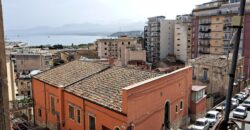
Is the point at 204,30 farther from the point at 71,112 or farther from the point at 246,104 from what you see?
the point at 71,112

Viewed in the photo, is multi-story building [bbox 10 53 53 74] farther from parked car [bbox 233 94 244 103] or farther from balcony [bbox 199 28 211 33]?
parked car [bbox 233 94 244 103]

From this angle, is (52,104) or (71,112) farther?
(52,104)

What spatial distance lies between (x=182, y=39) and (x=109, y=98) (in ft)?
211

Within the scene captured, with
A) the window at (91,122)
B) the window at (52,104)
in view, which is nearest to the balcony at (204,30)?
the window at (52,104)

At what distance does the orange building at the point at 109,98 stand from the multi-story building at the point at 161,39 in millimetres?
57203

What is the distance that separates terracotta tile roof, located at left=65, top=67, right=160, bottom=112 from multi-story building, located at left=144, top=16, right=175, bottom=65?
195 feet

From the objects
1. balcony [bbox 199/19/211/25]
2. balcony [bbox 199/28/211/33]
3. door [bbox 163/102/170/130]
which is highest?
balcony [bbox 199/19/211/25]

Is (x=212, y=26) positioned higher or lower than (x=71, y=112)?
higher

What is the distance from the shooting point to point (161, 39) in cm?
7931

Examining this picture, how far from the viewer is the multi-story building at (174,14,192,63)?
243ft

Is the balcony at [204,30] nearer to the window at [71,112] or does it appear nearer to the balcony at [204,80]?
the balcony at [204,80]

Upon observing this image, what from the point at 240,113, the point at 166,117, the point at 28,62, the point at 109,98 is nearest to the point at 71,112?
the point at 109,98

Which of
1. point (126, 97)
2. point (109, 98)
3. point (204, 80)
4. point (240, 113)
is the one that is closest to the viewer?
point (126, 97)

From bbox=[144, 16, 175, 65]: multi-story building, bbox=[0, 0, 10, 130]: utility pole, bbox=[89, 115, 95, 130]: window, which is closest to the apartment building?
bbox=[144, 16, 175, 65]: multi-story building
